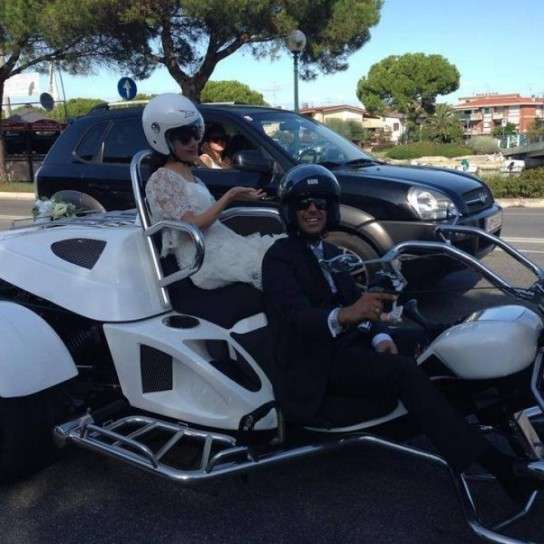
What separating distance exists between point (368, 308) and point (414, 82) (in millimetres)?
78955

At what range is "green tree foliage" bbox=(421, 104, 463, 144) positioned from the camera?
67062 mm

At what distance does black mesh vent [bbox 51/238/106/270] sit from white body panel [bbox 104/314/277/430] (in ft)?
1.33

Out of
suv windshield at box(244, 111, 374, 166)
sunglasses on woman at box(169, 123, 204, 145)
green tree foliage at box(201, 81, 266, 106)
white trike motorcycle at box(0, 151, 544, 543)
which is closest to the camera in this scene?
white trike motorcycle at box(0, 151, 544, 543)

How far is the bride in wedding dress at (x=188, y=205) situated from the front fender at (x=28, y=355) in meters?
0.65

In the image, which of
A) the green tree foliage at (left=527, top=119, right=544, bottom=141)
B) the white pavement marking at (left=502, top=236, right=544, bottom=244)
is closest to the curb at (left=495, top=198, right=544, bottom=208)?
the white pavement marking at (left=502, top=236, right=544, bottom=244)

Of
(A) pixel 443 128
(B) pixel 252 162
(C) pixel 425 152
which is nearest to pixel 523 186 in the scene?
(B) pixel 252 162

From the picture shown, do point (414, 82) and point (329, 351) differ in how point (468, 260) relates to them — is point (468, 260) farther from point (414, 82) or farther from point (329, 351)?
point (414, 82)

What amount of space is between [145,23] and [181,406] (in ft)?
69.3

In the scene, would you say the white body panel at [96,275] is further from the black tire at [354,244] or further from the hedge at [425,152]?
the hedge at [425,152]

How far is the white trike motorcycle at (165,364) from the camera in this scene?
2717mm

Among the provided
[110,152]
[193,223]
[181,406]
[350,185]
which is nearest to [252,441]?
[181,406]

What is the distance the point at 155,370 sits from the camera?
323 centimetres

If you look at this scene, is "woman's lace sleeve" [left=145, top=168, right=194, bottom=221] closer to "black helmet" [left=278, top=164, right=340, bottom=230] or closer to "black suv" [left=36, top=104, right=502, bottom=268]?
"black helmet" [left=278, top=164, right=340, bottom=230]

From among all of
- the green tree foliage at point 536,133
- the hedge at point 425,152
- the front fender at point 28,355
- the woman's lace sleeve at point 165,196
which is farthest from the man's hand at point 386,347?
the green tree foliage at point 536,133
